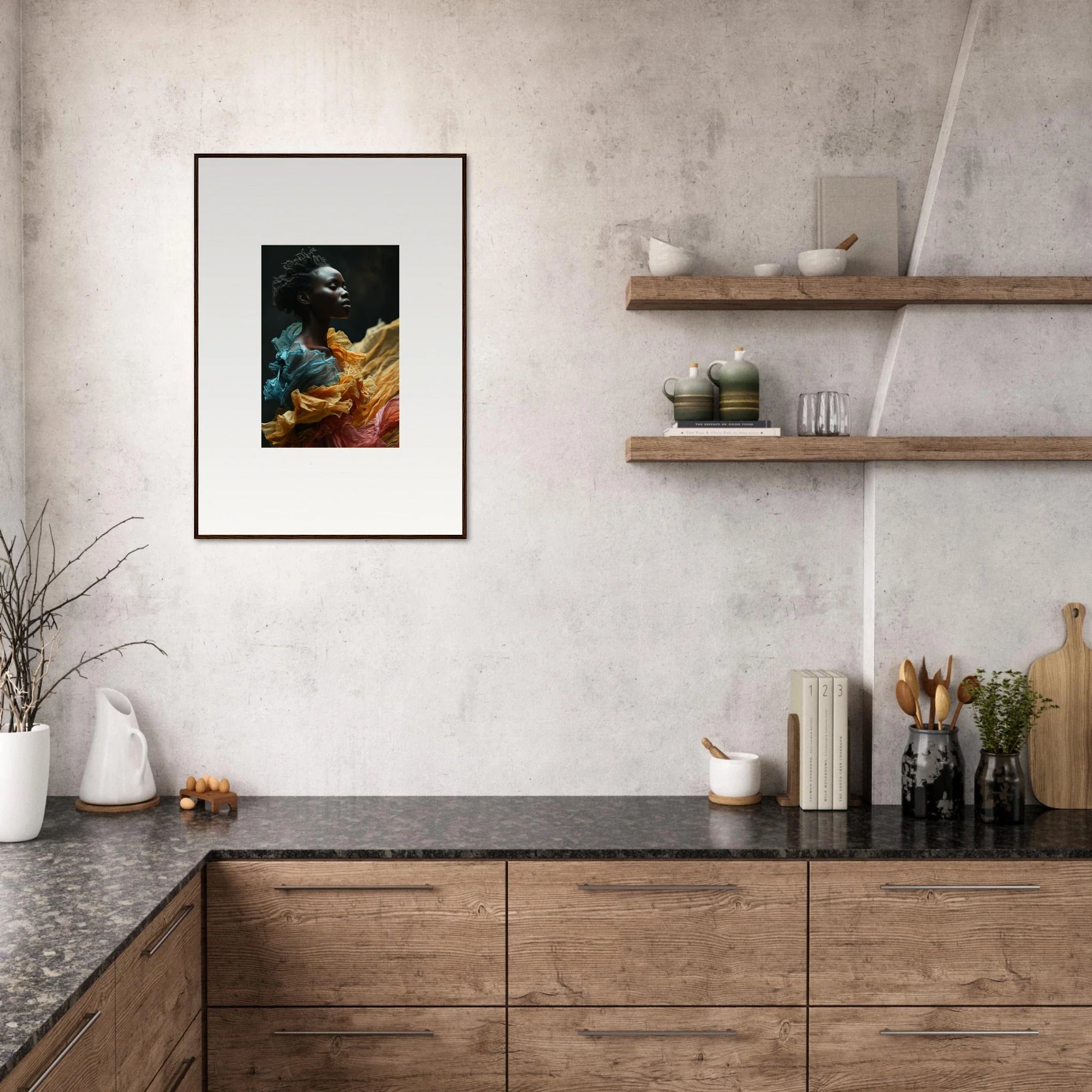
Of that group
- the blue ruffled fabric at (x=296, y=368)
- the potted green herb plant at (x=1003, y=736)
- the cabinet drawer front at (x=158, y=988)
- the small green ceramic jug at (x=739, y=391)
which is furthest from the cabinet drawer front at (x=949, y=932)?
the blue ruffled fabric at (x=296, y=368)

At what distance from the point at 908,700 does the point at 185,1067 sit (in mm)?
1760

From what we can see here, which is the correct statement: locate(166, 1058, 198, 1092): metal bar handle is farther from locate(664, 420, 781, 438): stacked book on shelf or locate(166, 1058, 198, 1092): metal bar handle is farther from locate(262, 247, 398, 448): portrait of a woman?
locate(664, 420, 781, 438): stacked book on shelf

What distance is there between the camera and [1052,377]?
2.51m

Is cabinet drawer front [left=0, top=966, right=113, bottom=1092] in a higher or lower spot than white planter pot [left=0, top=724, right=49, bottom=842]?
lower

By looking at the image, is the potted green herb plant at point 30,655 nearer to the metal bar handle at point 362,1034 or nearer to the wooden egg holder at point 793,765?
the metal bar handle at point 362,1034

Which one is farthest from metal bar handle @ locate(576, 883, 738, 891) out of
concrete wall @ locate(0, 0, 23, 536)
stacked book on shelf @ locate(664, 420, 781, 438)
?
concrete wall @ locate(0, 0, 23, 536)

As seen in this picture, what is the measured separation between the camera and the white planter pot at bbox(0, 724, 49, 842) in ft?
6.98

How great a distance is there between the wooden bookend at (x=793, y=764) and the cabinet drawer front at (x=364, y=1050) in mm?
856

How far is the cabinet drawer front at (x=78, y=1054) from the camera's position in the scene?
4.36 feet

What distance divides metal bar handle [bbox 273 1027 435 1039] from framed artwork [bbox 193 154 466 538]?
1.28 m

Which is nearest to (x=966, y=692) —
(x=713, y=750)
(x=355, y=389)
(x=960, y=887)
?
(x=960, y=887)

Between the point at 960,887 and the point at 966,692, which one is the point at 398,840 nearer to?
the point at 960,887

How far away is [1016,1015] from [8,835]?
7.06ft

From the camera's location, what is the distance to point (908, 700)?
2430mm
